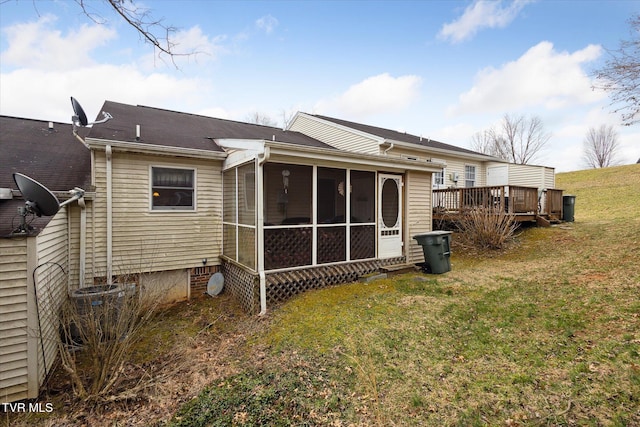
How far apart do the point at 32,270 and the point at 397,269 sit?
22.7 ft

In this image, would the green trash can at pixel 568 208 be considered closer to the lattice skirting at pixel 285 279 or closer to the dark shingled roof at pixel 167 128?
the lattice skirting at pixel 285 279

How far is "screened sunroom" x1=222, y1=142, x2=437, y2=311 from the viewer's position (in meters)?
5.95

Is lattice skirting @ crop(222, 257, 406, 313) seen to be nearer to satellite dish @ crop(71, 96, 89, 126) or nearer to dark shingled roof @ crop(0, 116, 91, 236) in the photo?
dark shingled roof @ crop(0, 116, 91, 236)

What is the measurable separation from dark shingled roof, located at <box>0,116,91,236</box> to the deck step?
21.9ft

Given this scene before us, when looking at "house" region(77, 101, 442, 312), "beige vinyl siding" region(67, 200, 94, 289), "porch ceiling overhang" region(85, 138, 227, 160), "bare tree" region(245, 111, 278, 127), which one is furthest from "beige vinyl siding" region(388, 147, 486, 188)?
"bare tree" region(245, 111, 278, 127)

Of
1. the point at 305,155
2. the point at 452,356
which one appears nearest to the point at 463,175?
the point at 305,155

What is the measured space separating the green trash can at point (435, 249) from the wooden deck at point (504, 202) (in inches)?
136

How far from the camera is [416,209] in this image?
8484 millimetres

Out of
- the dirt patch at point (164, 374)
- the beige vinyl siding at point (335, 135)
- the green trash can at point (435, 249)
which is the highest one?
the beige vinyl siding at point (335, 135)

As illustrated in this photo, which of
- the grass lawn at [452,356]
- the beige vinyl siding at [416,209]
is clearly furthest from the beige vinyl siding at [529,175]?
the beige vinyl siding at [416,209]

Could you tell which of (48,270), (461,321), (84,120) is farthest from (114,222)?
(461,321)

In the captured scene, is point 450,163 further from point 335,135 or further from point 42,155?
point 42,155

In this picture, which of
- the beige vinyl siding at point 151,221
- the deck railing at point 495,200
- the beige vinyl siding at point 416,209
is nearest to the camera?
the beige vinyl siding at point 151,221

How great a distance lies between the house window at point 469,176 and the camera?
47.8ft
